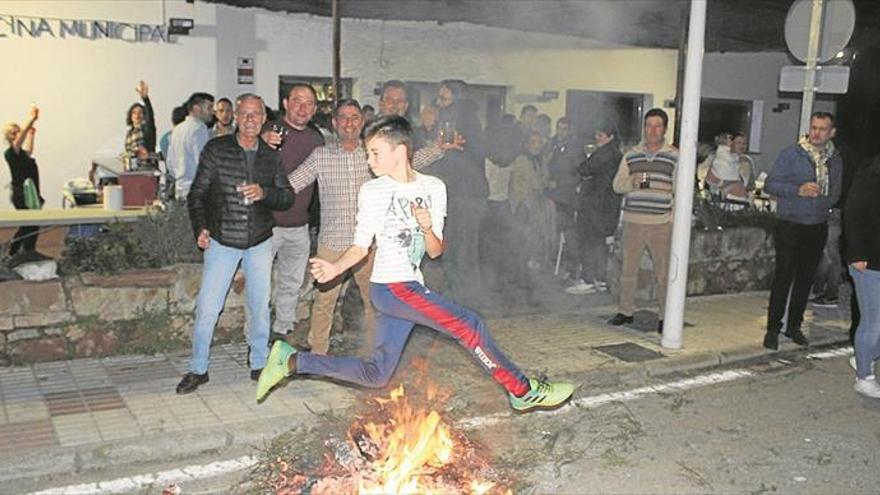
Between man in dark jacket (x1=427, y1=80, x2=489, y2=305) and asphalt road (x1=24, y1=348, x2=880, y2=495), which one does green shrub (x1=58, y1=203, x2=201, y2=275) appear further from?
asphalt road (x1=24, y1=348, x2=880, y2=495)

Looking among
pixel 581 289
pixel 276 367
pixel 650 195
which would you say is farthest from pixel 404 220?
pixel 581 289

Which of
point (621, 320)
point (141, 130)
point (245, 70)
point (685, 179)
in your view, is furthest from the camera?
point (245, 70)

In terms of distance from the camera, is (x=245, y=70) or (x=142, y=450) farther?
(x=245, y=70)

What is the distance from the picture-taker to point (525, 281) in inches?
411

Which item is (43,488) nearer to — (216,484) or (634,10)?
(216,484)

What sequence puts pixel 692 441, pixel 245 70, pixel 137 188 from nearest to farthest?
pixel 692 441 < pixel 137 188 < pixel 245 70

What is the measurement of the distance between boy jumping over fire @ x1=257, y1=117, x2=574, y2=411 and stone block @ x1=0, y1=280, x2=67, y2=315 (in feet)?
8.64

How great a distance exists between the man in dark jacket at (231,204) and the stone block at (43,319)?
4.16ft

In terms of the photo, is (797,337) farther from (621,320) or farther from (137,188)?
(137,188)

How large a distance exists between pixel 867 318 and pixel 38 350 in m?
6.52

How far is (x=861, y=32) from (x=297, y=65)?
1058 centimetres

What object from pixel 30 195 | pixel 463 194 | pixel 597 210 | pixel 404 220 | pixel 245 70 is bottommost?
pixel 30 195

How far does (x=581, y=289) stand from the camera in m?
10.2

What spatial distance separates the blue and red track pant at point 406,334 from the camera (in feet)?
16.4
